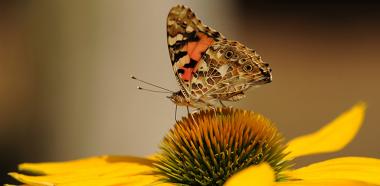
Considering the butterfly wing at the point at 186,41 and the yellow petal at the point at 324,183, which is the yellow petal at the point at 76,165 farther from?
the yellow petal at the point at 324,183

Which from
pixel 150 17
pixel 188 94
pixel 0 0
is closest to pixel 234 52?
pixel 188 94

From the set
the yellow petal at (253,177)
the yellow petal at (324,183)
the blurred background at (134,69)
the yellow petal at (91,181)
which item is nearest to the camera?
the yellow petal at (253,177)

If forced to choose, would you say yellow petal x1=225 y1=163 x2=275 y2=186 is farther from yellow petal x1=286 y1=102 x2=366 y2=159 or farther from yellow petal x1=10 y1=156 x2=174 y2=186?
yellow petal x1=286 y1=102 x2=366 y2=159

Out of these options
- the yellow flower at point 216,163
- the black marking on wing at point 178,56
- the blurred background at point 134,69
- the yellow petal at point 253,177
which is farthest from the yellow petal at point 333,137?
the blurred background at point 134,69

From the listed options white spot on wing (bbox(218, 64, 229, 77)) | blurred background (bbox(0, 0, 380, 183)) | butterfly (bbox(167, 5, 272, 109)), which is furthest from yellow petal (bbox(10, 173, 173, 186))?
blurred background (bbox(0, 0, 380, 183))

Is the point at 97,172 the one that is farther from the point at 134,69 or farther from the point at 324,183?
the point at 134,69

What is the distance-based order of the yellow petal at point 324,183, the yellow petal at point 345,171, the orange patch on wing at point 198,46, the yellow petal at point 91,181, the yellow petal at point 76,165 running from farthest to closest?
the yellow petal at point 76,165 → the orange patch on wing at point 198,46 → the yellow petal at point 91,181 → the yellow petal at point 345,171 → the yellow petal at point 324,183

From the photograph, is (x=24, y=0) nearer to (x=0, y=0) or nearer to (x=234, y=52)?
(x=0, y=0)

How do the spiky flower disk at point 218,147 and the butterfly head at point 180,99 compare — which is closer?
the spiky flower disk at point 218,147
